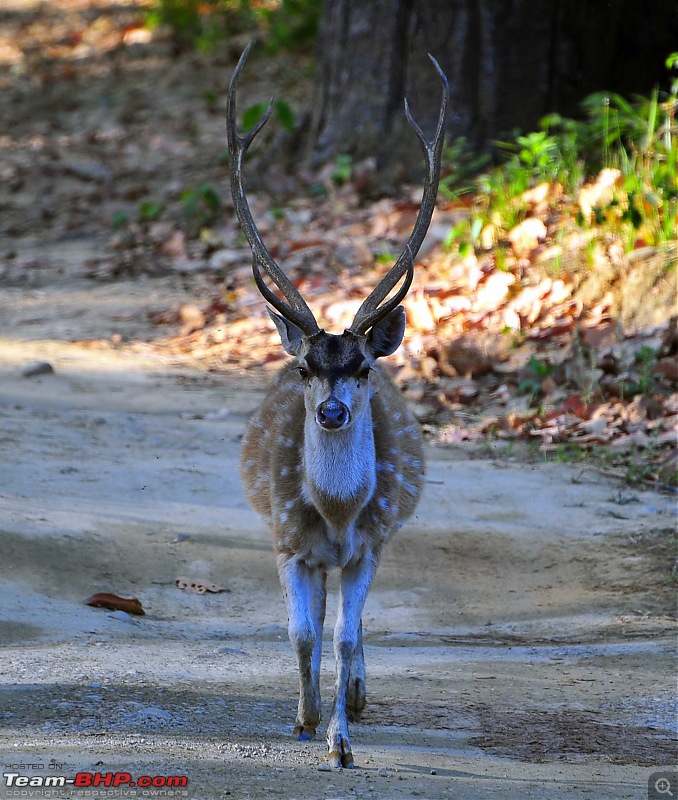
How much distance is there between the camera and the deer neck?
503cm

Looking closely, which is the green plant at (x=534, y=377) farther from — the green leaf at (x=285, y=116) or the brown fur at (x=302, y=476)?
the green leaf at (x=285, y=116)

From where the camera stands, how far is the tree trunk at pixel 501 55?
1259 cm

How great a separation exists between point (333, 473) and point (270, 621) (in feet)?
4.87

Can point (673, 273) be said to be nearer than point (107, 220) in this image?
Yes

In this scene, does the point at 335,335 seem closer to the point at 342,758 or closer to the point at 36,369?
the point at 342,758

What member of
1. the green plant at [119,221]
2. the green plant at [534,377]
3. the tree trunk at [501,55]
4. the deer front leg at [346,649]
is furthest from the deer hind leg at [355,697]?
the green plant at [119,221]

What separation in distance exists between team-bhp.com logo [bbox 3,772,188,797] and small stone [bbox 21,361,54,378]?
6.07 metres

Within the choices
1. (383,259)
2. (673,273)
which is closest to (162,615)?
(673,273)

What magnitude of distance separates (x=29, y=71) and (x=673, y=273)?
42.4 ft

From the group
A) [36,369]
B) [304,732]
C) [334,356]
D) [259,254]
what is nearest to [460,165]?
[36,369]

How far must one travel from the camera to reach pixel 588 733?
4855 mm

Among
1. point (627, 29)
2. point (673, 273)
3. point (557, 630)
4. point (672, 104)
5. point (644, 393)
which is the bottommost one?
A: point (557, 630)

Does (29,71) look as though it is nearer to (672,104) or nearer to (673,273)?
(672,104)

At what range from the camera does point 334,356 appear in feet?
16.1
